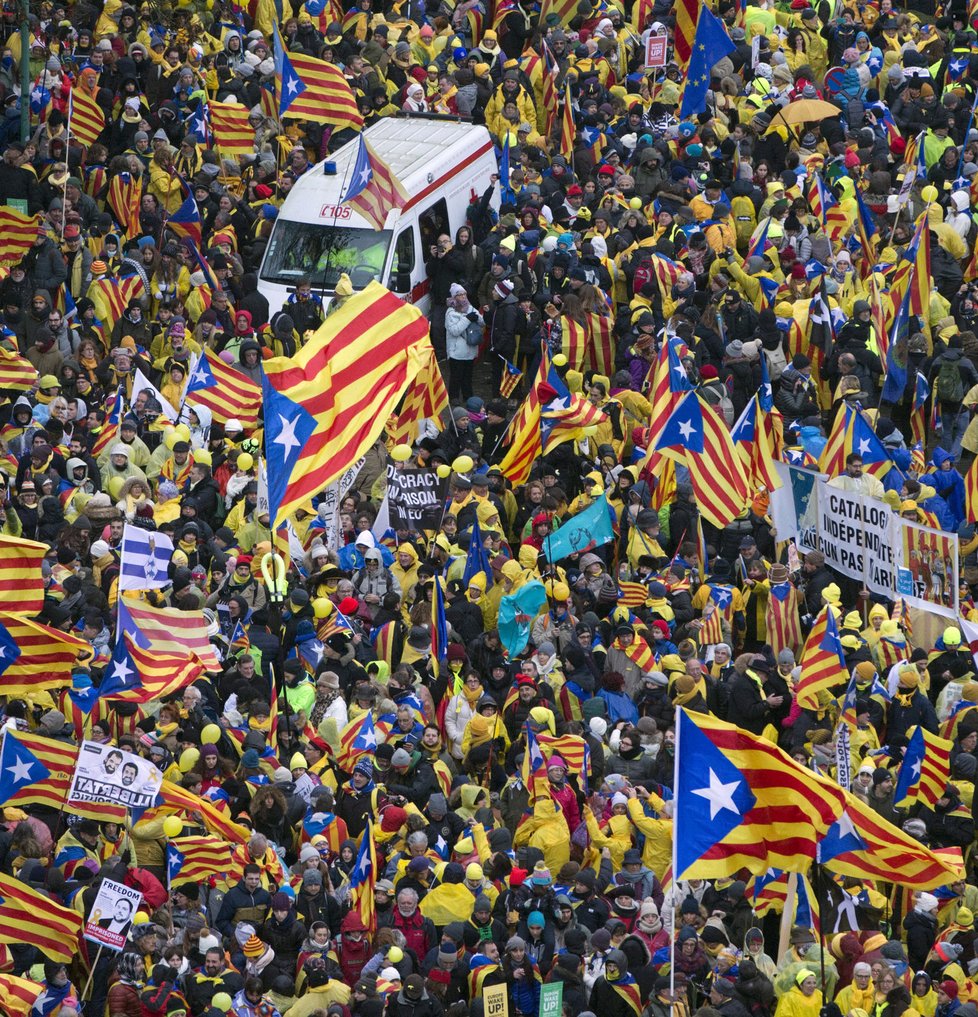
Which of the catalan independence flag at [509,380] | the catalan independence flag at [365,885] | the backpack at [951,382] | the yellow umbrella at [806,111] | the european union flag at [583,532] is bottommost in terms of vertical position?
the catalan independence flag at [509,380]

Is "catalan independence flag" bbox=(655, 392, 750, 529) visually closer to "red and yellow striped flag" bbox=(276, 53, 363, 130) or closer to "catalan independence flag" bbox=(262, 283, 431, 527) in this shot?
"catalan independence flag" bbox=(262, 283, 431, 527)

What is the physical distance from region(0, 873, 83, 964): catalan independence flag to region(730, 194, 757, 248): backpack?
42.0 feet

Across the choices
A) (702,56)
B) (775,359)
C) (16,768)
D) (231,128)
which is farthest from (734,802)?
(702,56)

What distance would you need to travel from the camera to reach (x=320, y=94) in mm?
27156

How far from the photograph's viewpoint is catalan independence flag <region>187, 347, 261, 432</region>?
941 inches

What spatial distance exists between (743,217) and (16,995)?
1381 centimetres

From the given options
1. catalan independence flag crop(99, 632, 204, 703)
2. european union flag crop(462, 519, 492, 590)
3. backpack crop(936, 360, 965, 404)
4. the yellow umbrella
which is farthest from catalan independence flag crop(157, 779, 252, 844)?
the yellow umbrella

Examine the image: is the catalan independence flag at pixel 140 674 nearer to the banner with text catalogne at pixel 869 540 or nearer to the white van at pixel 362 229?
the banner with text catalogne at pixel 869 540

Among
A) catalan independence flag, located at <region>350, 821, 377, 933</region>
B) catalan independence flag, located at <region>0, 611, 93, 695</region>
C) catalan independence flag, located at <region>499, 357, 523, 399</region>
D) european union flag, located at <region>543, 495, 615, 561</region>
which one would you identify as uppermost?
catalan independence flag, located at <region>0, 611, 93, 695</region>

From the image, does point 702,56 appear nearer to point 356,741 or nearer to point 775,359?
point 775,359

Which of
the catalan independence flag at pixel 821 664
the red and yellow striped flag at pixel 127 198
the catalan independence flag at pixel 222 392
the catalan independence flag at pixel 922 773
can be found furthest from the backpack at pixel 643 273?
the catalan independence flag at pixel 922 773

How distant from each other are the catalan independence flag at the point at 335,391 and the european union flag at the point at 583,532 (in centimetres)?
282

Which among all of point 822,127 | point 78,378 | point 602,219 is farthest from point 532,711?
point 822,127

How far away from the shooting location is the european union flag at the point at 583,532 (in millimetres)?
22828
